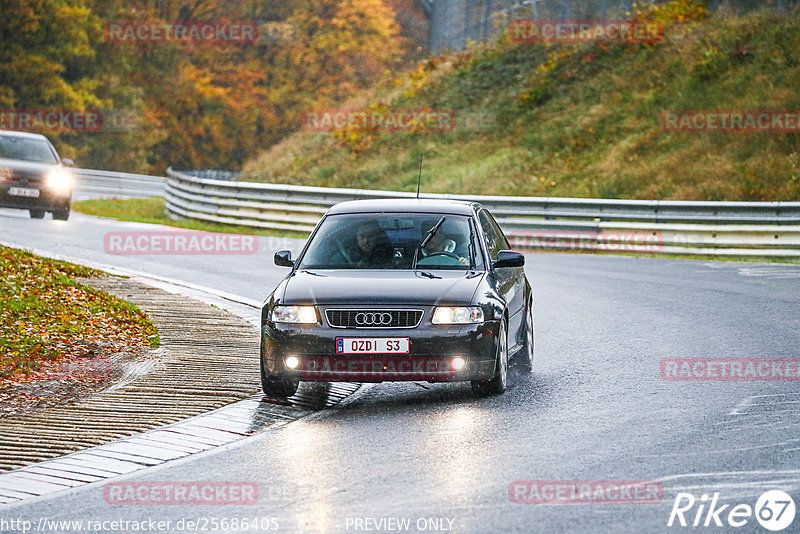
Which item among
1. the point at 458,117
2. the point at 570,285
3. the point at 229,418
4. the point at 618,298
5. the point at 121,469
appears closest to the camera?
the point at 121,469

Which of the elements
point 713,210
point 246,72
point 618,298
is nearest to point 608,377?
point 618,298

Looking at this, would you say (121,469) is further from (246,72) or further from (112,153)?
(246,72)

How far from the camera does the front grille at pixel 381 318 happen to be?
983 cm

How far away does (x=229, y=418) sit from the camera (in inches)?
371

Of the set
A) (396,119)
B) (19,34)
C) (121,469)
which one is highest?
(19,34)

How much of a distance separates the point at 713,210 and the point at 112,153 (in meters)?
41.7

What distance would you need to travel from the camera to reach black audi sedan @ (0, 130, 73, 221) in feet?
90.6

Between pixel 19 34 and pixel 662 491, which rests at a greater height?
pixel 19 34

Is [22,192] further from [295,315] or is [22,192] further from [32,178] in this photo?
[295,315]

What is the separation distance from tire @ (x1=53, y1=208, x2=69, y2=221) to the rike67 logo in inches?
916

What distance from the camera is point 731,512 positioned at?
265 inches

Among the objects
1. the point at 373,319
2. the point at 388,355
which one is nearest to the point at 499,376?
the point at 388,355

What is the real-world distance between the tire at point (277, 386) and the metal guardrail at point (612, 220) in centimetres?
1416

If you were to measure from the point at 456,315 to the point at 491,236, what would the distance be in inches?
81.2
